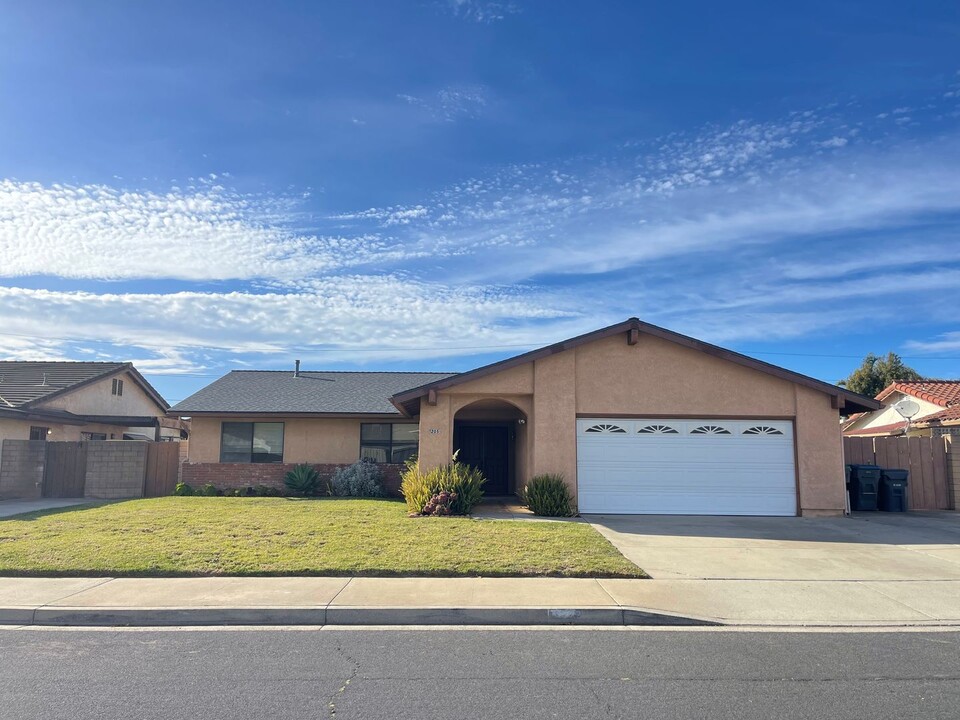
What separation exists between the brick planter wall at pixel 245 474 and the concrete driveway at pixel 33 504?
3099 millimetres

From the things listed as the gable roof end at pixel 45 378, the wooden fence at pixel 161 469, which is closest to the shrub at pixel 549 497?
the wooden fence at pixel 161 469

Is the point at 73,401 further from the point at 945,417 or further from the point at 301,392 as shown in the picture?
the point at 945,417

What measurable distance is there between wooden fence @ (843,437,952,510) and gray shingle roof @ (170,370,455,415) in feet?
43.5

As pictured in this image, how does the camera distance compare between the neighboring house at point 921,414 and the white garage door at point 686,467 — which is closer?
the white garage door at point 686,467

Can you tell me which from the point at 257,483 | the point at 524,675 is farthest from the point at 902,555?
the point at 257,483

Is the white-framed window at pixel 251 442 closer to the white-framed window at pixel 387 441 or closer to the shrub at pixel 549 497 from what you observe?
the white-framed window at pixel 387 441

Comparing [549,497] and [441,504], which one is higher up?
[549,497]

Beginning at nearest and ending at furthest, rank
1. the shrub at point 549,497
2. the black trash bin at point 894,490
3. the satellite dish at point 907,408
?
the shrub at point 549,497 → the black trash bin at point 894,490 → the satellite dish at point 907,408

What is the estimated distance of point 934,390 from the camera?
88.0ft

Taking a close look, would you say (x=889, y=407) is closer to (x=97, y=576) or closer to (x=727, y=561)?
(x=727, y=561)

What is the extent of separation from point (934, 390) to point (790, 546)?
62.7 feet

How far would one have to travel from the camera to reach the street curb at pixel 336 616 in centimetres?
756

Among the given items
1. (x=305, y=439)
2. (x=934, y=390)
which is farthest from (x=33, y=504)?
(x=934, y=390)

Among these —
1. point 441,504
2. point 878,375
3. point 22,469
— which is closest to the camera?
point 441,504
